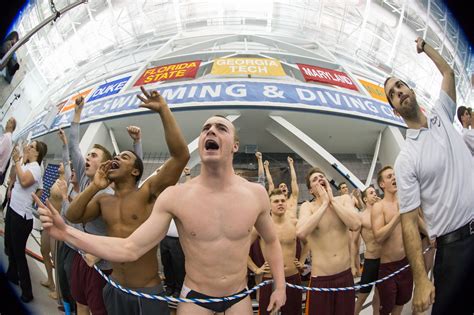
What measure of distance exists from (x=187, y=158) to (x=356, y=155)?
2.05ft

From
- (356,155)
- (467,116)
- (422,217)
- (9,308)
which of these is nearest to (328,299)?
(422,217)

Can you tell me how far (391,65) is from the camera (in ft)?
4.08

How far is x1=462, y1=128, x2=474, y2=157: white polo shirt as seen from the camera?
114cm

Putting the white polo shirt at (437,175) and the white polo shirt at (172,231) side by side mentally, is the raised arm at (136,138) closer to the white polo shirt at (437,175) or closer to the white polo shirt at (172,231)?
the white polo shirt at (172,231)

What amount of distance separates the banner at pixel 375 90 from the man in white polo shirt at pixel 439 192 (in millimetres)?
75

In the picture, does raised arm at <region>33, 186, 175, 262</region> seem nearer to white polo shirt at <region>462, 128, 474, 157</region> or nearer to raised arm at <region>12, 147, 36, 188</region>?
raised arm at <region>12, 147, 36, 188</region>

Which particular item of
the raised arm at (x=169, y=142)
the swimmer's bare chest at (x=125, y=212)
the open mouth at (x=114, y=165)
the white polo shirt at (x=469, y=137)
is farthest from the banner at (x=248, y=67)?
the white polo shirt at (x=469, y=137)

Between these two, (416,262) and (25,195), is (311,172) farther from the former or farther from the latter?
(25,195)

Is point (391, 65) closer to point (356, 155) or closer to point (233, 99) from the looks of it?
point (356, 155)

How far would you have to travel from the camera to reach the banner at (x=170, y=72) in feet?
3.90

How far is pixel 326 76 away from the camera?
1233mm

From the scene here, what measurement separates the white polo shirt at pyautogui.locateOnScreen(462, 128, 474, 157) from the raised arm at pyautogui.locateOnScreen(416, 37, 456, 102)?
0.43 feet

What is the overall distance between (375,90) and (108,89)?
1.05 m

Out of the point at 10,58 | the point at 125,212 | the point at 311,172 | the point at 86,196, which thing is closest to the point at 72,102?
the point at 10,58
